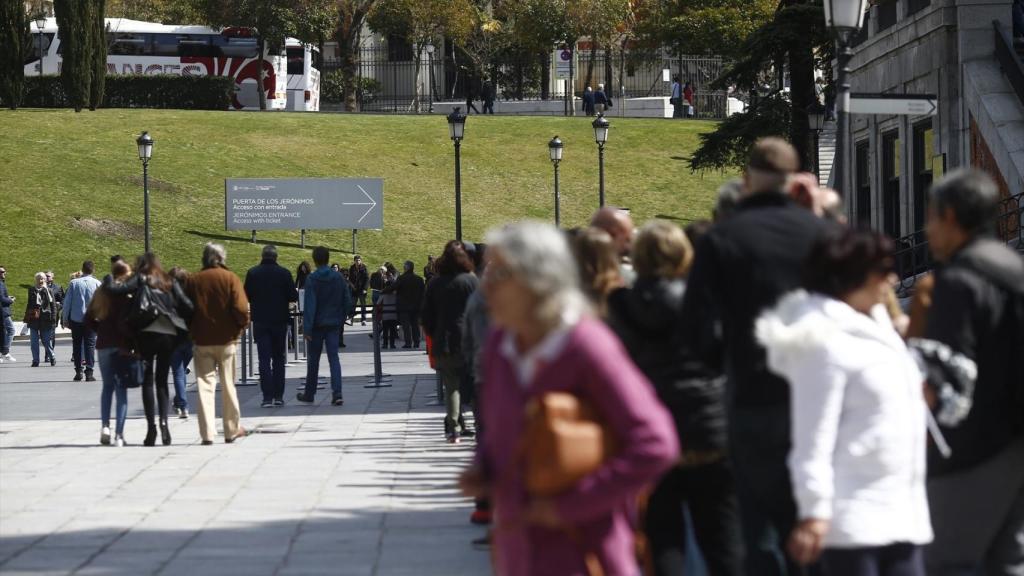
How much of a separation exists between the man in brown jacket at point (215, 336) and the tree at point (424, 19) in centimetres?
5911

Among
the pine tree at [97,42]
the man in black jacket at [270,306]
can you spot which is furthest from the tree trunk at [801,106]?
the pine tree at [97,42]

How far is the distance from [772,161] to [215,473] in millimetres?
7786

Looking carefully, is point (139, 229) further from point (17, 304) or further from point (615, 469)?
point (615, 469)

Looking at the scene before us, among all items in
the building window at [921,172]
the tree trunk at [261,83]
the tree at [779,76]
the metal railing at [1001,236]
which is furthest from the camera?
the tree trunk at [261,83]

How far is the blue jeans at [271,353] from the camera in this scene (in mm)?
18797

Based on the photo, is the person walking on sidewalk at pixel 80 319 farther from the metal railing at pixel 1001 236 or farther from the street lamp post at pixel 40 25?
the street lamp post at pixel 40 25

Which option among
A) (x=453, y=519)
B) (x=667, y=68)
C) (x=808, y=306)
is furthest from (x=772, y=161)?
(x=667, y=68)

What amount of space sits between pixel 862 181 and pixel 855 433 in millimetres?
24009

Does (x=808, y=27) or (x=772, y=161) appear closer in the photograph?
(x=772, y=161)

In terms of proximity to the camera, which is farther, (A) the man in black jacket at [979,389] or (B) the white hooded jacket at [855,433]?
(A) the man in black jacket at [979,389]

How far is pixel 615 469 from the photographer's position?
13.1 ft

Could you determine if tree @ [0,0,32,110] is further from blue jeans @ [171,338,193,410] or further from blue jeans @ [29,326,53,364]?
blue jeans @ [171,338,193,410]

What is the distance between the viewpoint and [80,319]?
2494 cm

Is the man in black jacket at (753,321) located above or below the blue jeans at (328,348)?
above
